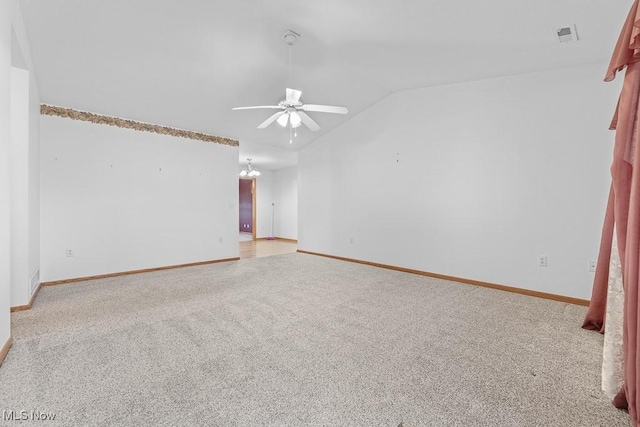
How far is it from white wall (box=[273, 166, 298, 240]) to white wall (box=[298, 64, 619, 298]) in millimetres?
3478

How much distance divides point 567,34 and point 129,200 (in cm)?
577

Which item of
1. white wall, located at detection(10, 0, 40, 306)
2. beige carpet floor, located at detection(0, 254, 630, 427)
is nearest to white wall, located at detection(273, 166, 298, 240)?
beige carpet floor, located at detection(0, 254, 630, 427)

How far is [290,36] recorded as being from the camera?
117 inches

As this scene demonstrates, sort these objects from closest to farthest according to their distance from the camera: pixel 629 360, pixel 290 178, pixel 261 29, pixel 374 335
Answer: pixel 629 360
pixel 374 335
pixel 261 29
pixel 290 178

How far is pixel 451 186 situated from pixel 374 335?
8.92 feet

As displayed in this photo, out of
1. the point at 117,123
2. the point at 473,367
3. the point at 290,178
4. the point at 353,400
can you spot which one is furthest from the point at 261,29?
the point at 290,178

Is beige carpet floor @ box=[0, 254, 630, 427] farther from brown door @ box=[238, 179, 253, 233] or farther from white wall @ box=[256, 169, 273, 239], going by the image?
brown door @ box=[238, 179, 253, 233]

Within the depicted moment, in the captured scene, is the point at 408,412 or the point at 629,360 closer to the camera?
the point at 629,360

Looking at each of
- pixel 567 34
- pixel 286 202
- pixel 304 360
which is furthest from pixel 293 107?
pixel 286 202

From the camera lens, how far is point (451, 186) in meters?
4.20

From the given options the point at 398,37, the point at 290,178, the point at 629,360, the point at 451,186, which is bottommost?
the point at 629,360

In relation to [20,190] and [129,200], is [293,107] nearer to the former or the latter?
[20,190]

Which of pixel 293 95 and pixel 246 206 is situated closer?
pixel 293 95

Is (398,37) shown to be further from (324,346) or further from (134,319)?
(134,319)
